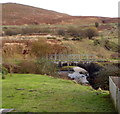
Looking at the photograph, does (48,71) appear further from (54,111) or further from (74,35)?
(74,35)

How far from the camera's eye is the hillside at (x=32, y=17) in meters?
76.0

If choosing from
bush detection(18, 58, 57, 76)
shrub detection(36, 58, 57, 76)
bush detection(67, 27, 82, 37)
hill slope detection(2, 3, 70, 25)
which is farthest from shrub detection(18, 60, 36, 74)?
hill slope detection(2, 3, 70, 25)

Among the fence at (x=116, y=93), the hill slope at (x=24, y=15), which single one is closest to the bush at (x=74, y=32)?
the hill slope at (x=24, y=15)

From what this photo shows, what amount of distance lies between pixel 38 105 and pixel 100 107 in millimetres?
2310

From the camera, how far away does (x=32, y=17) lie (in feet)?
278

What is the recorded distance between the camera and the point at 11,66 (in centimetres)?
2141

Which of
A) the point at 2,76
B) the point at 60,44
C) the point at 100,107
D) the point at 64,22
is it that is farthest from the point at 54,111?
the point at 64,22

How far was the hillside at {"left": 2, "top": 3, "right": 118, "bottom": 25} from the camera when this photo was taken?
249 feet

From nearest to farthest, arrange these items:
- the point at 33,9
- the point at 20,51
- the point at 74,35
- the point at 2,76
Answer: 1. the point at 2,76
2. the point at 20,51
3. the point at 74,35
4. the point at 33,9

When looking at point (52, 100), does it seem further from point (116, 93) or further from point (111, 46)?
point (111, 46)

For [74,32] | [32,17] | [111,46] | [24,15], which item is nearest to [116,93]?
[111,46]

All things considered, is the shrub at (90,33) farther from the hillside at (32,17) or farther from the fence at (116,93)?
the fence at (116,93)

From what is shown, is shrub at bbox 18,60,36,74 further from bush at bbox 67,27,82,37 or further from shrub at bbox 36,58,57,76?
bush at bbox 67,27,82,37

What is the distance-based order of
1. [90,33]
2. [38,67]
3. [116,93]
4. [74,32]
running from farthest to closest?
1. [74,32]
2. [90,33]
3. [38,67]
4. [116,93]
